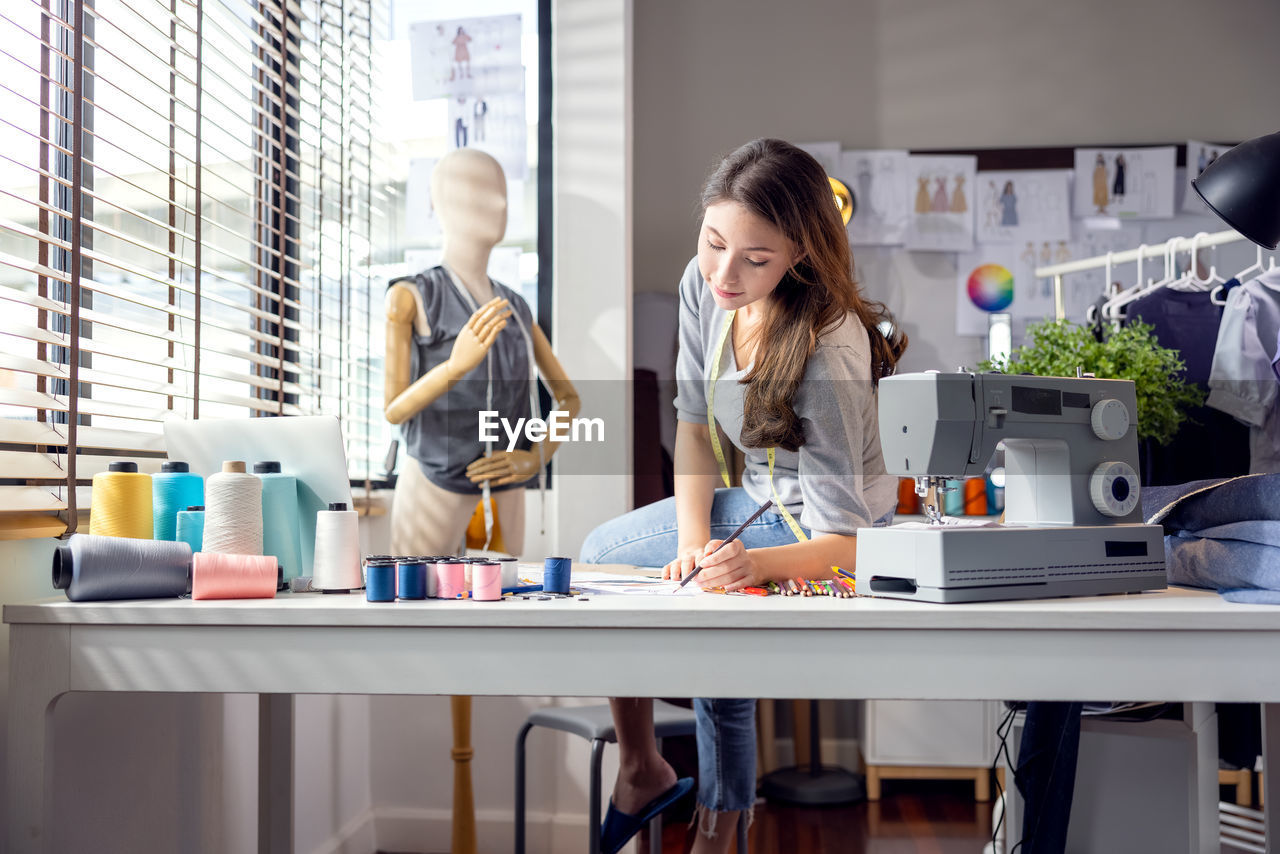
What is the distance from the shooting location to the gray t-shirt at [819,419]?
1.42 meters

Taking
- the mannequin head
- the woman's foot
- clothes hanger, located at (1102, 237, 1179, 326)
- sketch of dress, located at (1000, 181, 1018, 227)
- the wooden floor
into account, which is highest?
sketch of dress, located at (1000, 181, 1018, 227)

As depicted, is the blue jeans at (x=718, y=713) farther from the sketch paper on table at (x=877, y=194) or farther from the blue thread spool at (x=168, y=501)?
the sketch paper on table at (x=877, y=194)

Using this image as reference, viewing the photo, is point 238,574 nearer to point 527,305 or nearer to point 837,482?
point 837,482

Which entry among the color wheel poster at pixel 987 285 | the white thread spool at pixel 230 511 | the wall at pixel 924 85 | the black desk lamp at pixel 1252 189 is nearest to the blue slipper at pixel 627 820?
the white thread spool at pixel 230 511

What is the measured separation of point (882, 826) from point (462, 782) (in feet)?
4.04

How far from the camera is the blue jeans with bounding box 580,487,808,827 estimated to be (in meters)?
1.69

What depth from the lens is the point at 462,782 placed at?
7.72 feet

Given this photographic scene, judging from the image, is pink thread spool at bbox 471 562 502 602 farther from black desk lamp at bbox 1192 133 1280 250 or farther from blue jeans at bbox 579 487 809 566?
black desk lamp at bbox 1192 133 1280 250

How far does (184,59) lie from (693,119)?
Answer: 1894mm

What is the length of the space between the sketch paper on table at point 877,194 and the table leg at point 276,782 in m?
2.47

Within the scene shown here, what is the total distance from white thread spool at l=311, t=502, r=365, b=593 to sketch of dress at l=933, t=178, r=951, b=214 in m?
2.69

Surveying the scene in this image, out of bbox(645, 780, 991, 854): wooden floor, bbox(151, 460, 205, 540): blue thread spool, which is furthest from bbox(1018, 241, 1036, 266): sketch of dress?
bbox(151, 460, 205, 540): blue thread spool

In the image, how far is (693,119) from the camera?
11.4 feet

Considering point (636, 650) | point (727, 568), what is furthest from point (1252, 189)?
point (636, 650)
